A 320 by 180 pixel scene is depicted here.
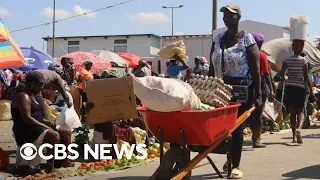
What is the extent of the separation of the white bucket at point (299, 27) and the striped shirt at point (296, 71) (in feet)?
2.45

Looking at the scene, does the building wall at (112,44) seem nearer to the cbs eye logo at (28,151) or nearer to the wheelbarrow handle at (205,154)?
the cbs eye logo at (28,151)

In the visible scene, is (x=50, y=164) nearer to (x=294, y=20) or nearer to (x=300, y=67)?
(x=300, y=67)

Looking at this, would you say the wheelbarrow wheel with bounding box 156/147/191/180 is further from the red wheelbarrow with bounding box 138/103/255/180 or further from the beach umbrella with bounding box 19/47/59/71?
the beach umbrella with bounding box 19/47/59/71

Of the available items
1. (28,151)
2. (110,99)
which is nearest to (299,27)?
(110,99)

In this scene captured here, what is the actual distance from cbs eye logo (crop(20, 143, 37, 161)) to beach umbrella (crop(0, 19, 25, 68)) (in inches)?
83.5

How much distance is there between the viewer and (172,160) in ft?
17.4

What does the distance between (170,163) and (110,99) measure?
299cm

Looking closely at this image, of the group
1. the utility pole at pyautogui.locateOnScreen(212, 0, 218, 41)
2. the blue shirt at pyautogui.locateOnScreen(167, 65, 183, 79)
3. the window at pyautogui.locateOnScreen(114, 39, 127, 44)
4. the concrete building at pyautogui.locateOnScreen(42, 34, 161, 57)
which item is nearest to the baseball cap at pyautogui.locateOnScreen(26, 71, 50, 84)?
the blue shirt at pyautogui.locateOnScreen(167, 65, 183, 79)

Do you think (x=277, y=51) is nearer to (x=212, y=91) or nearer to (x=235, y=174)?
(x=235, y=174)

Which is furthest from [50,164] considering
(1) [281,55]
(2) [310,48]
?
(2) [310,48]

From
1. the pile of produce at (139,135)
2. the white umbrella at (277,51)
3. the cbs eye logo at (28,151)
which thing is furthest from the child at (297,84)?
the white umbrella at (277,51)

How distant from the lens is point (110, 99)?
8055mm

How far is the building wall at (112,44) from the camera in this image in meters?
52.5

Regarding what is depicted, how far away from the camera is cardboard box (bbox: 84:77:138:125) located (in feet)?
26.2
